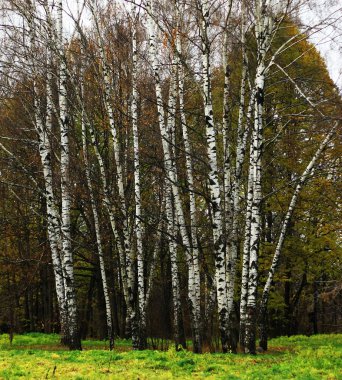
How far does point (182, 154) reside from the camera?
1892 centimetres

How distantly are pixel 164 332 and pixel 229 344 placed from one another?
18.5 feet

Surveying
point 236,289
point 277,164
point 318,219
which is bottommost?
point 236,289

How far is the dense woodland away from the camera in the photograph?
40.8ft

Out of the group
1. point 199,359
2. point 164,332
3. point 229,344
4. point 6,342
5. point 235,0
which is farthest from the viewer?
point 6,342

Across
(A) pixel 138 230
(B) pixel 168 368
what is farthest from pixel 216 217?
(A) pixel 138 230

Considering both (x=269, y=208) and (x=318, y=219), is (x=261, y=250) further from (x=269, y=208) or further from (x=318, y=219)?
(x=318, y=219)

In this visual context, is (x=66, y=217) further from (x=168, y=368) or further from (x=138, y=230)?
(x=168, y=368)

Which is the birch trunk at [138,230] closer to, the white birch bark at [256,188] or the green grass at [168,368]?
the green grass at [168,368]

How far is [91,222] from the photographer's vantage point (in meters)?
23.9

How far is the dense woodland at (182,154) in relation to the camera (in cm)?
1243

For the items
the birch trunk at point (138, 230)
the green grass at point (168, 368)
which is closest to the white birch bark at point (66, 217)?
the birch trunk at point (138, 230)

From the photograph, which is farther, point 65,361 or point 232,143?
point 232,143

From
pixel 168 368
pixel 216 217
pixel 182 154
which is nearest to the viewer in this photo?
pixel 168 368

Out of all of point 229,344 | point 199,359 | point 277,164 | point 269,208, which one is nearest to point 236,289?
point 269,208
